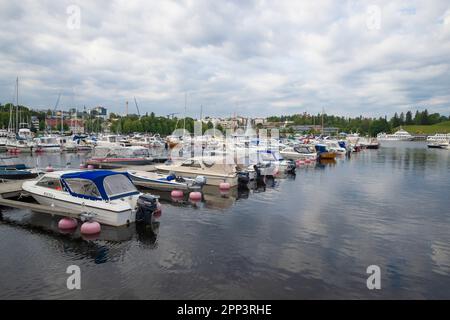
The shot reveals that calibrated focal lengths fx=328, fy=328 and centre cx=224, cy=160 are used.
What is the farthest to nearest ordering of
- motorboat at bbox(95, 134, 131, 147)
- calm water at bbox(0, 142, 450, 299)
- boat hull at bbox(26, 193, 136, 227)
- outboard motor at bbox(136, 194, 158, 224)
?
motorboat at bbox(95, 134, 131, 147), outboard motor at bbox(136, 194, 158, 224), boat hull at bbox(26, 193, 136, 227), calm water at bbox(0, 142, 450, 299)

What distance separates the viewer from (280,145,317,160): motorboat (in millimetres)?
52412

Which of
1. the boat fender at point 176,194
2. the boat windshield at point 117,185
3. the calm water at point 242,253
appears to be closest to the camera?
the calm water at point 242,253

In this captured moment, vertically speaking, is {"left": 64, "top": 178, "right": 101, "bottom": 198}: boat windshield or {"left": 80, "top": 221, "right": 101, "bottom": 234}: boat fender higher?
{"left": 64, "top": 178, "right": 101, "bottom": 198}: boat windshield

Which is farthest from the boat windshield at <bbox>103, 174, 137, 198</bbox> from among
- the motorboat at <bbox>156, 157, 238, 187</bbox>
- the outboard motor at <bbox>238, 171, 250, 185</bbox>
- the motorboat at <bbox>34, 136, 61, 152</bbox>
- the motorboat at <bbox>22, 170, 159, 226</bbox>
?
the motorboat at <bbox>34, 136, 61, 152</bbox>

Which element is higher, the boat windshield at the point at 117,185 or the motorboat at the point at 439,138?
the motorboat at the point at 439,138

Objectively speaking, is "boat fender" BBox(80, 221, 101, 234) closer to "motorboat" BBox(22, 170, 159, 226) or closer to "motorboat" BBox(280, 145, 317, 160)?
"motorboat" BBox(22, 170, 159, 226)

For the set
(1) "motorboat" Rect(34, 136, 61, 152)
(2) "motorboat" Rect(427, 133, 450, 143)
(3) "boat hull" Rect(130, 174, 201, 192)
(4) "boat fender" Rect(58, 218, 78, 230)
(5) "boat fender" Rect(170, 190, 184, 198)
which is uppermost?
(2) "motorboat" Rect(427, 133, 450, 143)

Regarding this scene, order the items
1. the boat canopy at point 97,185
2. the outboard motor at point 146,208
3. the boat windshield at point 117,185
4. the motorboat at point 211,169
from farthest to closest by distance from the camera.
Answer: the motorboat at point 211,169, the boat windshield at point 117,185, the outboard motor at point 146,208, the boat canopy at point 97,185

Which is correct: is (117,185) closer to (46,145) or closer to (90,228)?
(90,228)

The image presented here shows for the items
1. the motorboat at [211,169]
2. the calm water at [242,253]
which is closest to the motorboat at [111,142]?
the motorboat at [211,169]

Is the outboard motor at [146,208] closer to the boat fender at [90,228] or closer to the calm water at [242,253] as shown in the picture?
the calm water at [242,253]

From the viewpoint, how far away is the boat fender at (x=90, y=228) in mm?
14656
